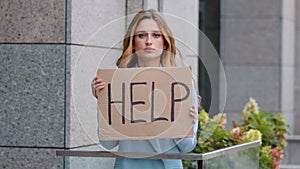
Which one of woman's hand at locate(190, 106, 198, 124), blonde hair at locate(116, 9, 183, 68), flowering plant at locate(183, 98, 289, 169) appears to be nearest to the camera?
woman's hand at locate(190, 106, 198, 124)

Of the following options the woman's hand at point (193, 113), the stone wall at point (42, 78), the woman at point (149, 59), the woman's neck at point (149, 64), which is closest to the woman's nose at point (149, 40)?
the woman at point (149, 59)

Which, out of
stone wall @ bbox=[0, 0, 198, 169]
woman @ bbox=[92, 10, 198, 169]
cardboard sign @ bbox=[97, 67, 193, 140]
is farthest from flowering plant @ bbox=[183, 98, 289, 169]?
cardboard sign @ bbox=[97, 67, 193, 140]

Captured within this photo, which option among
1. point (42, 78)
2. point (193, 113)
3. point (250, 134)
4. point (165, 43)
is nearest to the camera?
point (193, 113)

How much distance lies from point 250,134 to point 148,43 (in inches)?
147

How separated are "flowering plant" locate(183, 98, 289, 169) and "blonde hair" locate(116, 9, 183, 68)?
1209mm

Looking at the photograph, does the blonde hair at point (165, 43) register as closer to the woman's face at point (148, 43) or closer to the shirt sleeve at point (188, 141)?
the woman's face at point (148, 43)

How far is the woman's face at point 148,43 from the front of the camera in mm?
5348

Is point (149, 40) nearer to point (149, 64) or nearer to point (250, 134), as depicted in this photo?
point (149, 64)

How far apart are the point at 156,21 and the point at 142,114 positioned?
0.64 metres

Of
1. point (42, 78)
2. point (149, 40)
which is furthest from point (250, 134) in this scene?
point (149, 40)

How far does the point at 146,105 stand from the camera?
17.0ft

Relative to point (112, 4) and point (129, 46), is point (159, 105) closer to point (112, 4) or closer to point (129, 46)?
point (129, 46)

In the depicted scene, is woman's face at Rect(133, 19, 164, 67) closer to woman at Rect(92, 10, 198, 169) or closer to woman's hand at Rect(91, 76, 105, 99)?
woman at Rect(92, 10, 198, 169)

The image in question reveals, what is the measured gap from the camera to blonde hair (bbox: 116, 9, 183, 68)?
17.8 ft
